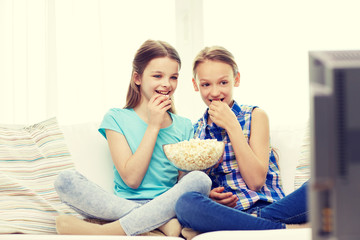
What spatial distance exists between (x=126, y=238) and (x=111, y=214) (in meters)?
0.37

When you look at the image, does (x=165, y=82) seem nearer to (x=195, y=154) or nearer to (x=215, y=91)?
(x=215, y=91)

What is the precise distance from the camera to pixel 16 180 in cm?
171

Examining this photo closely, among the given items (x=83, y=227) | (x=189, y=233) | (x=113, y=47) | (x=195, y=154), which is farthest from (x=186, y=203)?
(x=113, y=47)

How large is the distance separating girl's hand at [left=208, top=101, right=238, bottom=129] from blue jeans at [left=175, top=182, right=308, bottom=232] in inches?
17.1

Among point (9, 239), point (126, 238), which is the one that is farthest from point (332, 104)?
point (9, 239)

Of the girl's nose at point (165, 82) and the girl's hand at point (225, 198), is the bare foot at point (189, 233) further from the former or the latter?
the girl's nose at point (165, 82)

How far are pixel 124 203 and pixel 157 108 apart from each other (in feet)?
1.61

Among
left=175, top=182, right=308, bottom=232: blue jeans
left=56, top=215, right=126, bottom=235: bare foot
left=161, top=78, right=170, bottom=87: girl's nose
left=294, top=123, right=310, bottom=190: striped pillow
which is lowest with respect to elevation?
left=56, top=215, right=126, bottom=235: bare foot

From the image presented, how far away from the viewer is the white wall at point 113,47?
2871 mm

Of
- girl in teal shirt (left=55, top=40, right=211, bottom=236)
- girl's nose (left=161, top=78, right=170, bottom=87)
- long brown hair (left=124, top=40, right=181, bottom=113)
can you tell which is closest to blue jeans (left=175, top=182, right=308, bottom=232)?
girl in teal shirt (left=55, top=40, right=211, bottom=236)

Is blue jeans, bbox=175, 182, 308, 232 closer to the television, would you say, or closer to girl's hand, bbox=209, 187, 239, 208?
girl's hand, bbox=209, 187, 239, 208

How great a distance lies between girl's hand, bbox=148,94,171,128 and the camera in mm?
1925

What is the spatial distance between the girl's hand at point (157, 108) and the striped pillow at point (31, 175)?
394mm

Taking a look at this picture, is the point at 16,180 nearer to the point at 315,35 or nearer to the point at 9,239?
the point at 9,239
